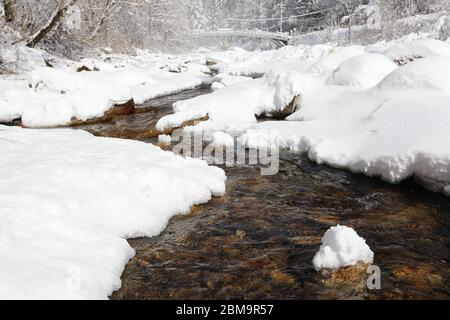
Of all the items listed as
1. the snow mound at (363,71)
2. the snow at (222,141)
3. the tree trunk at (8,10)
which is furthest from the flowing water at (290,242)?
the tree trunk at (8,10)

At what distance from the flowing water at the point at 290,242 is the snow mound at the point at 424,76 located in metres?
2.52

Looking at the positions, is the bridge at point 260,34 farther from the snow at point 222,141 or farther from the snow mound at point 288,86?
the snow at point 222,141

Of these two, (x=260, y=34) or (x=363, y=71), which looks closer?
(x=363, y=71)

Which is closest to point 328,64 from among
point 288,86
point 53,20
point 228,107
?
point 288,86

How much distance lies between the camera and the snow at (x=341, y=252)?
3.43m

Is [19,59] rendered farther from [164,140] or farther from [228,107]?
[164,140]

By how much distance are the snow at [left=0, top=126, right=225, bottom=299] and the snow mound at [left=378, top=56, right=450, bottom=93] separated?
4.18 m

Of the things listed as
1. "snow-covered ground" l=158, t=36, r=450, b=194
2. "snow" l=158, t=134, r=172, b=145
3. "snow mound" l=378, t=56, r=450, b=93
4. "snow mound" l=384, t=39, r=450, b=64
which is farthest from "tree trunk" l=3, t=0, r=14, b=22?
"snow mound" l=378, t=56, r=450, b=93

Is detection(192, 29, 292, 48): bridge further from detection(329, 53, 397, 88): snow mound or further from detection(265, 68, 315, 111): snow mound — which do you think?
detection(329, 53, 397, 88): snow mound

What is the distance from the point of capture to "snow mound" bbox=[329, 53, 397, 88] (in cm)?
906

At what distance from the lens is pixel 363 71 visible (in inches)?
360

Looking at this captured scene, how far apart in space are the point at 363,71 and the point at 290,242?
6.40 m

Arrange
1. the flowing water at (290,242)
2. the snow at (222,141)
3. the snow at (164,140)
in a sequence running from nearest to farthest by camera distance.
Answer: the flowing water at (290,242)
the snow at (222,141)
the snow at (164,140)

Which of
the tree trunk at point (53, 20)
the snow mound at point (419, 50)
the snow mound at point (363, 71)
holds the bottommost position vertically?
the snow mound at point (363, 71)
